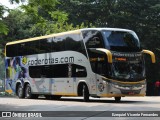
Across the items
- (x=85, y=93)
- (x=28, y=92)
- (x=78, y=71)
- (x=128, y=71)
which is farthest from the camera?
(x=28, y=92)

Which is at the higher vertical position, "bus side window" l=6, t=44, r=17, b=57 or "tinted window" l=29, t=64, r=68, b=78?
"bus side window" l=6, t=44, r=17, b=57

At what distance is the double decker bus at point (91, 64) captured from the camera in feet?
67.5

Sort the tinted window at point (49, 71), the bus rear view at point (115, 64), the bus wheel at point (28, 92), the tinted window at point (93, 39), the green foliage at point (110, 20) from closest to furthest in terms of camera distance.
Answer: the bus rear view at point (115, 64)
the tinted window at point (93, 39)
the tinted window at point (49, 71)
the bus wheel at point (28, 92)
the green foliage at point (110, 20)

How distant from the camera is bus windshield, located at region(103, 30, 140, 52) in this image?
2060 centimetres

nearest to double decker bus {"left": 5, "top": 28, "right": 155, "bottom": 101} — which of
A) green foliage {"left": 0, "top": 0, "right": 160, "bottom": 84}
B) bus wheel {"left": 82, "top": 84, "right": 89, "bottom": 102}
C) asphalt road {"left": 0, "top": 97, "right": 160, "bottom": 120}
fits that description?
bus wheel {"left": 82, "top": 84, "right": 89, "bottom": 102}

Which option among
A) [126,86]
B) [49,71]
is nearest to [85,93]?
[126,86]

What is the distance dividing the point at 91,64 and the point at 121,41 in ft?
6.00

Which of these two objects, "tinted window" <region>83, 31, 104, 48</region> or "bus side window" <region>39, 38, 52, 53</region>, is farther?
"bus side window" <region>39, 38, 52, 53</region>

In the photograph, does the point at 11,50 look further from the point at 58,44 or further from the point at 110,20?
the point at 110,20

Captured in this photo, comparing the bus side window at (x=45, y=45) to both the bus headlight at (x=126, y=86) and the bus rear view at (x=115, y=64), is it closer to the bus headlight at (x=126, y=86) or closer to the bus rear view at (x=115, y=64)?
the bus rear view at (x=115, y=64)

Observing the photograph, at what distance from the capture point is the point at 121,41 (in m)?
21.0

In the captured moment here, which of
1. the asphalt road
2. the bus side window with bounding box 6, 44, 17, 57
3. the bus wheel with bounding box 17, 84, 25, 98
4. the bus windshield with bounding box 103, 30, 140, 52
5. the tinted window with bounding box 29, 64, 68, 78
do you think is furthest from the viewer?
the bus side window with bounding box 6, 44, 17, 57

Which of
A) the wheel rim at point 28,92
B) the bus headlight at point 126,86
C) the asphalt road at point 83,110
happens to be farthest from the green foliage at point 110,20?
the asphalt road at point 83,110

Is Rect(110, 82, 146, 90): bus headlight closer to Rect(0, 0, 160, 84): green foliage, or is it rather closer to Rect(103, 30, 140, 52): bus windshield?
Rect(103, 30, 140, 52): bus windshield
